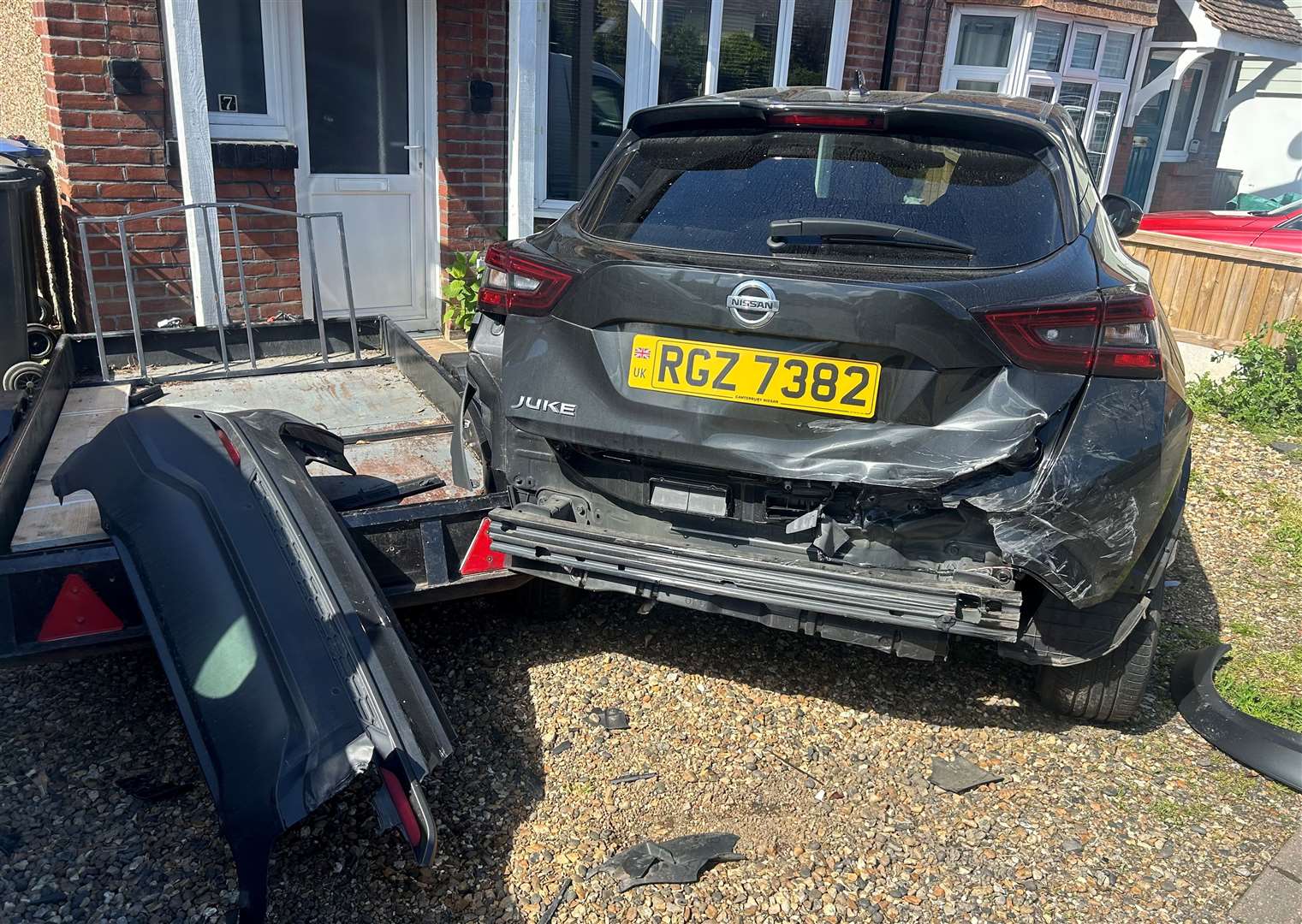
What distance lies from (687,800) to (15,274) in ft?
13.9

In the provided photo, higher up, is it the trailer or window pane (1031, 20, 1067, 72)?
window pane (1031, 20, 1067, 72)

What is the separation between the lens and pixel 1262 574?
16.0 ft

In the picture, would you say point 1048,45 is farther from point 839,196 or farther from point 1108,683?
point 1108,683

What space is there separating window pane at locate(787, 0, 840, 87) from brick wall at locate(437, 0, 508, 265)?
9.44 feet

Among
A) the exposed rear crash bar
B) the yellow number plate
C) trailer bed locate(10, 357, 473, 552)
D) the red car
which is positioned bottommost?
trailer bed locate(10, 357, 473, 552)

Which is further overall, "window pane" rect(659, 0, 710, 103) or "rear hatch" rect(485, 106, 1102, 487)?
"window pane" rect(659, 0, 710, 103)

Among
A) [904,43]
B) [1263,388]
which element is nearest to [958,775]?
[1263,388]

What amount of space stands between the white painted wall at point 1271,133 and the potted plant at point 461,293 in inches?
711

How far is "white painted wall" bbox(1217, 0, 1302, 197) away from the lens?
1950 cm

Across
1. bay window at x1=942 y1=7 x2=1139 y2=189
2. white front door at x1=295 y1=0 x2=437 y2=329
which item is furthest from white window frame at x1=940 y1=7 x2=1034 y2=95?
white front door at x1=295 y1=0 x2=437 y2=329

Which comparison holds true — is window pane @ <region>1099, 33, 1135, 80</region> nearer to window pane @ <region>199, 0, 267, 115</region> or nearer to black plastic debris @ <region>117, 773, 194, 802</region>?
window pane @ <region>199, 0, 267, 115</region>

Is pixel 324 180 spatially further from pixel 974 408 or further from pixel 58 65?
pixel 974 408

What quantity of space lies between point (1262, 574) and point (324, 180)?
605 centimetres

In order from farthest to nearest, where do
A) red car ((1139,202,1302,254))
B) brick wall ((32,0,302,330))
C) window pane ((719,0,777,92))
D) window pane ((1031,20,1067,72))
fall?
window pane ((1031,20,1067,72)), red car ((1139,202,1302,254)), window pane ((719,0,777,92)), brick wall ((32,0,302,330))
